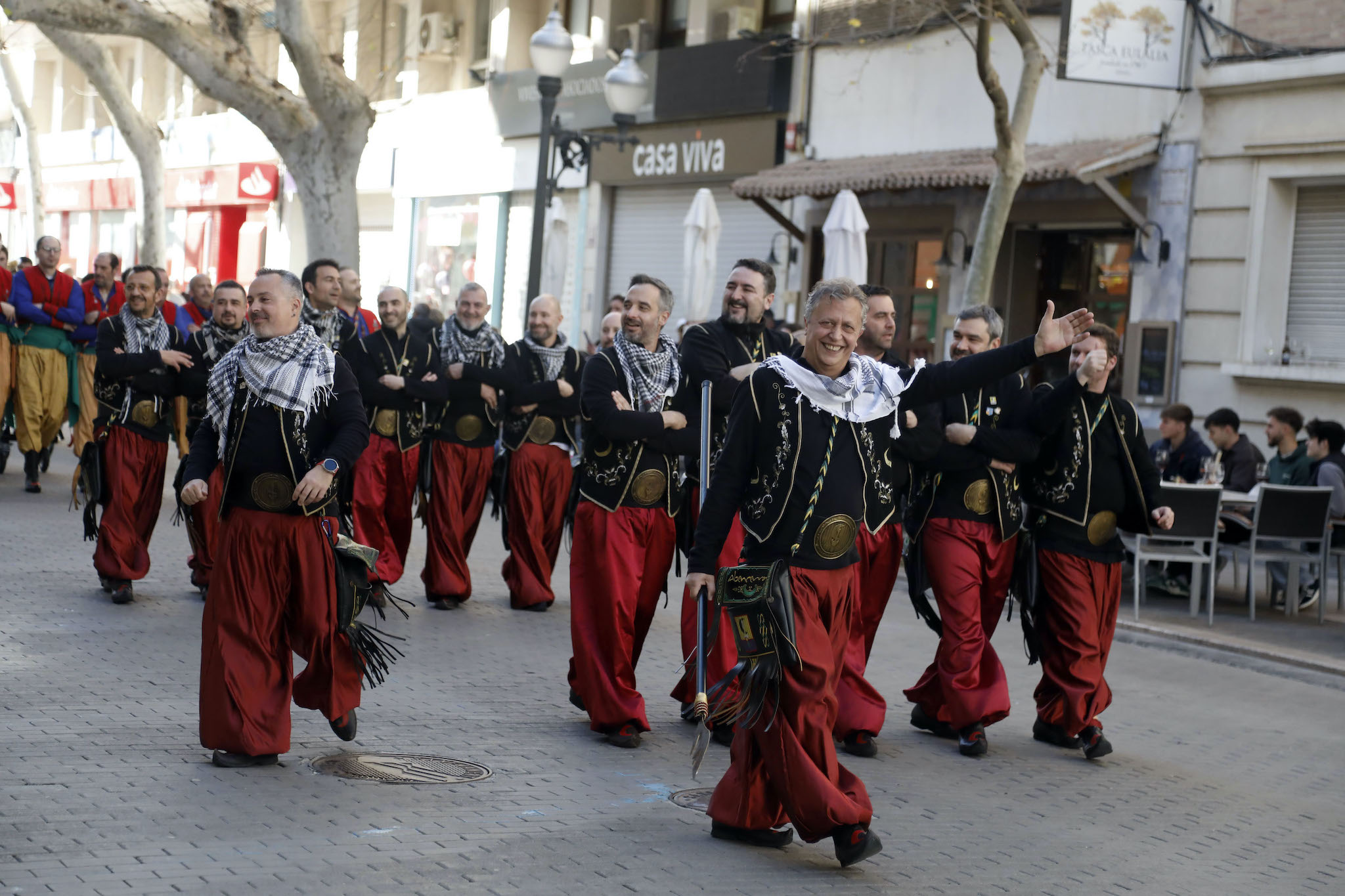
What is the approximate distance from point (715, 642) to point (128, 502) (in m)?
4.76

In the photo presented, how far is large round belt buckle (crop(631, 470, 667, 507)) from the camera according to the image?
7.53 meters

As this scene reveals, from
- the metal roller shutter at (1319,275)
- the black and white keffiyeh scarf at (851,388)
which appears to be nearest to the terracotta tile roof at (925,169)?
the metal roller shutter at (1319,275)

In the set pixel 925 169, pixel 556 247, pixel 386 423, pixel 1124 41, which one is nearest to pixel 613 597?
pixel 386 423

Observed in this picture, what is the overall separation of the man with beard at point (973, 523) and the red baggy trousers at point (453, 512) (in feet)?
12.7

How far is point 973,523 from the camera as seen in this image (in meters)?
7.57

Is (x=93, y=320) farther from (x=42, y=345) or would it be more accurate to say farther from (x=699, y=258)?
(x=699, y=258)

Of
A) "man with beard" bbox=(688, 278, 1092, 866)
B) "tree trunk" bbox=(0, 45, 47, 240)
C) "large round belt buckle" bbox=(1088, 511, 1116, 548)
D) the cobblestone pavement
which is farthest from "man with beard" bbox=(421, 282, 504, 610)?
"tree trunk" bbox=(0, 45, 47, 240)

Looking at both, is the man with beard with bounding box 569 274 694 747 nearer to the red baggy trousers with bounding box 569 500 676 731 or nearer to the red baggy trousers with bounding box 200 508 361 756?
the red baggy trousers with bounding box 569 500 676 731

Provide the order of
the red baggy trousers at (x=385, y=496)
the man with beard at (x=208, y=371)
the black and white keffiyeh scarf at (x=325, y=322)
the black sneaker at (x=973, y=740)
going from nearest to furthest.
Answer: the black sneaker at (x=973, y=740) < the man with beard at (x=208, y=371) < the black and white keffiyeh scarf at (x=325, y=322) < the red baggy trousers at (x=385, y=496)

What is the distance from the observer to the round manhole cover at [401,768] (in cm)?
628

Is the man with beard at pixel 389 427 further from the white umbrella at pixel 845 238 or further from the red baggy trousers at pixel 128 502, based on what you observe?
the white umbrella at pixel 845 238

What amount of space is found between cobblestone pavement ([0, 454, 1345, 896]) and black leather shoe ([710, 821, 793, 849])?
67 millimetres

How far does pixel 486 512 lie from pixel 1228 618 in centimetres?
773

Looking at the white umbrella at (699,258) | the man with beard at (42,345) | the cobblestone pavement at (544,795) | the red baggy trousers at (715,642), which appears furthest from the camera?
the white umbrella at (699,258)
